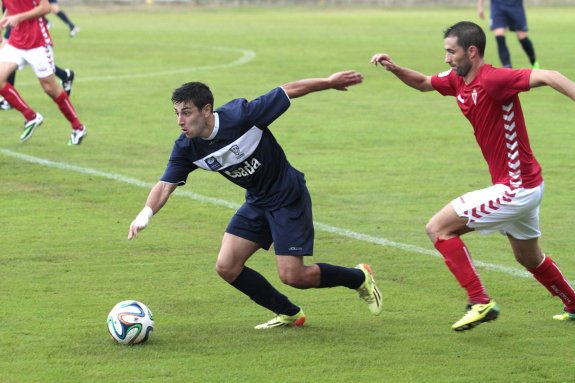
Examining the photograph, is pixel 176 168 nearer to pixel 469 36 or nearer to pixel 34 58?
pixel 469 36

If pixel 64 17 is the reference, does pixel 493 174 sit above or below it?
above

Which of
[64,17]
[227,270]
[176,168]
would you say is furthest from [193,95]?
[64,17]

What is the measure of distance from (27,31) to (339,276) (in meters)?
8.57

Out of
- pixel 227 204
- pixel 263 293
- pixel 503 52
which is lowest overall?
pixel 503 52

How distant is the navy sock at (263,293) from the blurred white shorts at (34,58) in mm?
7949

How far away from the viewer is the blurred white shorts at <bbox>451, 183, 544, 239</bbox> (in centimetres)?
740

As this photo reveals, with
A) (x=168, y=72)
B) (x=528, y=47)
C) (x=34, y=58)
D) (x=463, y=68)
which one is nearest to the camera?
(x=463, y=68)

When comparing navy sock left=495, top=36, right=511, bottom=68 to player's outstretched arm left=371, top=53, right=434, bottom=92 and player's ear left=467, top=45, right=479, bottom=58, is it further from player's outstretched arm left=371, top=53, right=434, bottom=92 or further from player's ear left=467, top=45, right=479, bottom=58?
player's ear left=467, top=45, right=479, bottom=58

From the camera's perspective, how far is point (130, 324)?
727 centimetres

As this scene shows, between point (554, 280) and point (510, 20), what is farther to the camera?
point (510, 20)

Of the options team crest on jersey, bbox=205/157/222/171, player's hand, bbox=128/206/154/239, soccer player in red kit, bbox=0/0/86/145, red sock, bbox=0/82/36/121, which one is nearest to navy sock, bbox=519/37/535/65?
soccer player in red kit, bbox=0/0/86/145

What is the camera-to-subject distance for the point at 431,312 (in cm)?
812

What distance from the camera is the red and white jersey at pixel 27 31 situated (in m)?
15.0

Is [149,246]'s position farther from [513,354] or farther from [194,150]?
[513,354]
